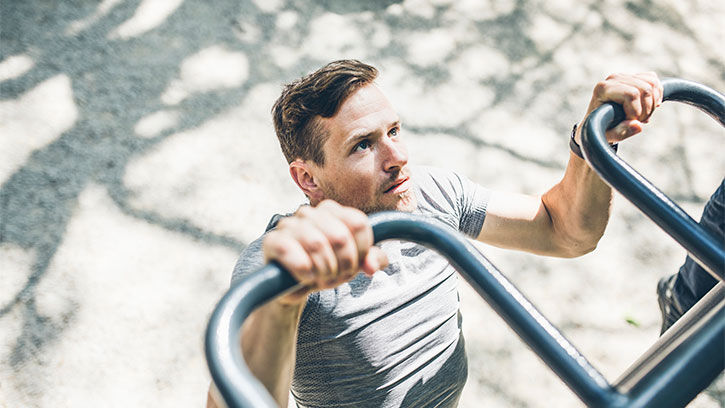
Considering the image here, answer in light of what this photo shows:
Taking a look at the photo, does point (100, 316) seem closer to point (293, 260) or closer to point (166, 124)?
point (166, 124)

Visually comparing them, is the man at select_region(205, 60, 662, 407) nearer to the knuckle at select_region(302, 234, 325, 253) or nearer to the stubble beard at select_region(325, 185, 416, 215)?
the stubble beard at select_region(325, 185, 416, 215)

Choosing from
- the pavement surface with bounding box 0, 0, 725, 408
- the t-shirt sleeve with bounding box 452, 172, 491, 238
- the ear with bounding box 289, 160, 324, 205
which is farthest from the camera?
the pavement surface with bounding box 0, 0, 725, 408

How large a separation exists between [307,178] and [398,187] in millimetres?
301

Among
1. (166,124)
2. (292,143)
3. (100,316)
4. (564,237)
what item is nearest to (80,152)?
(166,124)

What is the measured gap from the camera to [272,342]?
82 cm

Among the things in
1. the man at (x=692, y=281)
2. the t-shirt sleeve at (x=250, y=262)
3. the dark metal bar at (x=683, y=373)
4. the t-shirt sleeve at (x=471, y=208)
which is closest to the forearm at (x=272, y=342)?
the t-shirt sleeve at (x=250, y=262)

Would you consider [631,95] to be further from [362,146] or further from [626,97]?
[362,146]

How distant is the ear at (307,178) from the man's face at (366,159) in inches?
3.1

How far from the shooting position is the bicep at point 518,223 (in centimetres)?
166

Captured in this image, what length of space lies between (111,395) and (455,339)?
4.73 ft

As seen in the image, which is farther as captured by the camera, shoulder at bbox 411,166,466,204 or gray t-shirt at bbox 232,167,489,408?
shoulder at bbox 411,166,466,204

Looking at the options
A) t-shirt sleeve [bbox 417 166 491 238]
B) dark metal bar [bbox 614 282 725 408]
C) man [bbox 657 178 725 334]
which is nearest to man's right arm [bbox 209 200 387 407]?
dark metal bar [bbox 614 282 725 408]

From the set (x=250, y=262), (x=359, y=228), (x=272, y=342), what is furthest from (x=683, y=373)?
(x=250, y=262)

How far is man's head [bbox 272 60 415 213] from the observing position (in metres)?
1.42
